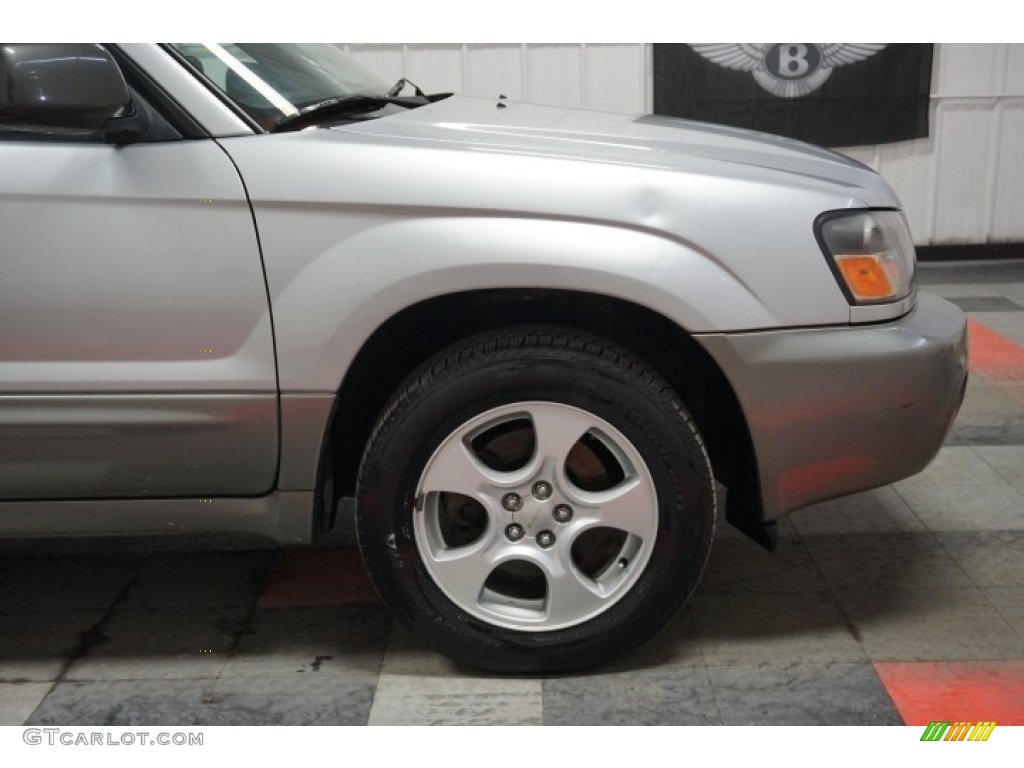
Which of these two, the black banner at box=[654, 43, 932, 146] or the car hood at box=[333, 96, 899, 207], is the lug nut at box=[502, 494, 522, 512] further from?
the black banner at box=[654, 43, 932, 146]

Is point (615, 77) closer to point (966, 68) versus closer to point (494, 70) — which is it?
point (494, 70)

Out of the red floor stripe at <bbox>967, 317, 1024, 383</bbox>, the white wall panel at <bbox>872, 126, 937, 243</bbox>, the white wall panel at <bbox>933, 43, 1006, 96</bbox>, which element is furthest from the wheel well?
the white wall panel at <bbox>933, 43, 1006, 96</bbox>

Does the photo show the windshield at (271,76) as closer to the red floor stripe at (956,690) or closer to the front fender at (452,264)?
the front fender at (452,264)

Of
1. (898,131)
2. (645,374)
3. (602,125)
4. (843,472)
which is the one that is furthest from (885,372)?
(898,131)

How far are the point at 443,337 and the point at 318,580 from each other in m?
0.88

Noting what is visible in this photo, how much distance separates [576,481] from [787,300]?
608 millimetres

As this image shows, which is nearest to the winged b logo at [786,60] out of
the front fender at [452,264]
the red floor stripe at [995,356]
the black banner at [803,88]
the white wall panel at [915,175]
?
the black banner at [803,88]

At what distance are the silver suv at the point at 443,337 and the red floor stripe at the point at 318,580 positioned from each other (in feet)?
1.62

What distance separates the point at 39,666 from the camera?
2.61 meters

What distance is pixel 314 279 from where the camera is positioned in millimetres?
2281

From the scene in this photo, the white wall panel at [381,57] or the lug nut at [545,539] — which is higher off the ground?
the white wall panel at [381,57]

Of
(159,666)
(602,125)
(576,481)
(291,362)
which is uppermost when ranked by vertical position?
(602,125)

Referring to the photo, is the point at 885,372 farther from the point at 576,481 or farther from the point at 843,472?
the point at 576,481

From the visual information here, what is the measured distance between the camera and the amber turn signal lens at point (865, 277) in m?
2.37
